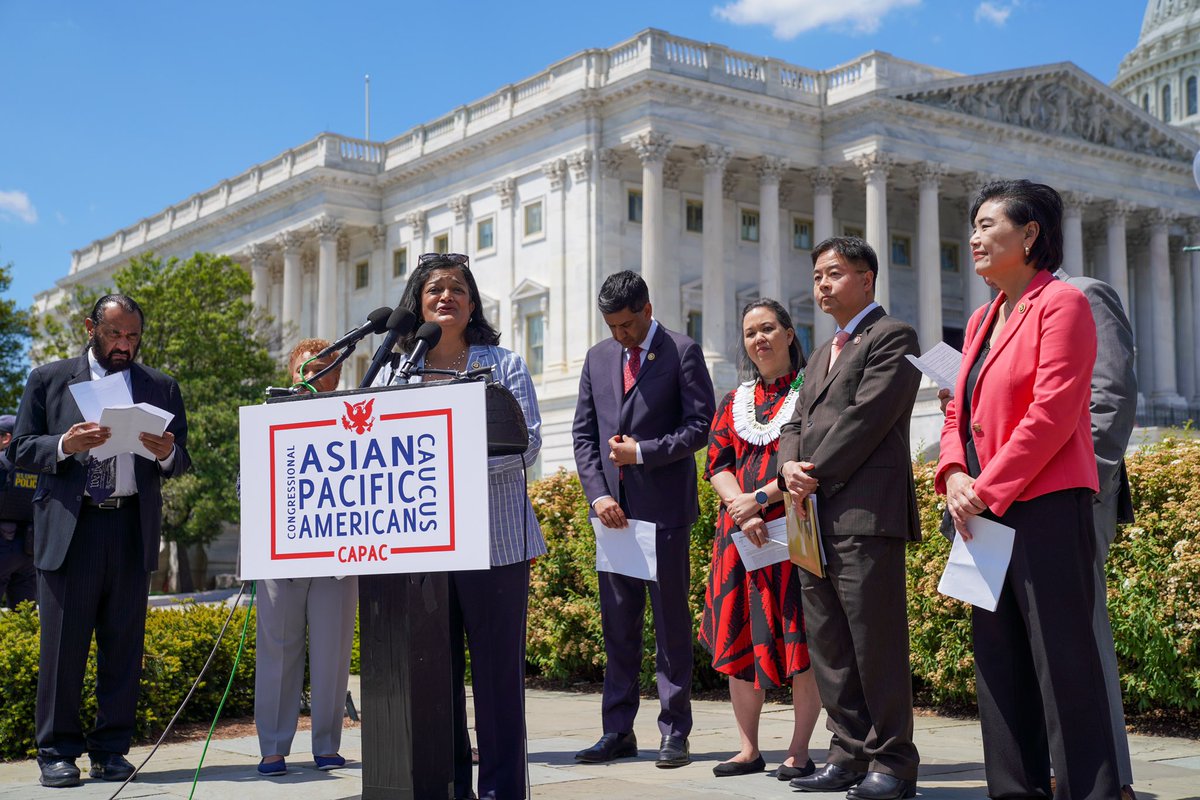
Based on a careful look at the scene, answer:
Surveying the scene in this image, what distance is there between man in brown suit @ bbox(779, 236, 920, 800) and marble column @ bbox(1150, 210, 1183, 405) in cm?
5293

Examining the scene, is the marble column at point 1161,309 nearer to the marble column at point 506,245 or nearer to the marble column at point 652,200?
the marble column at point 652,200

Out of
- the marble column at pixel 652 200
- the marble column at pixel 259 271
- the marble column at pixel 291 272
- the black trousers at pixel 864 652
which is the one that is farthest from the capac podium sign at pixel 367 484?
the marble column at pixel 259 271

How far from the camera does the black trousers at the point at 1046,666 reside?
211 inches

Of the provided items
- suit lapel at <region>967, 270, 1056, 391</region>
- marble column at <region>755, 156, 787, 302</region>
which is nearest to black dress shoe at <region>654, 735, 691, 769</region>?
suit lapel at <region>967, 270, 1056, 391</region>

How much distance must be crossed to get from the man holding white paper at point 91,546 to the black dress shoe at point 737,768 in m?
3.24

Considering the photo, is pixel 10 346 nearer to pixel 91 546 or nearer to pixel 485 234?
pixel 485 234

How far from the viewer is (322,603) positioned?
26.3 ft

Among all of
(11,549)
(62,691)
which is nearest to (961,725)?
(62,691)

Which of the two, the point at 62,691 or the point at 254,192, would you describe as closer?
the point at 62,691

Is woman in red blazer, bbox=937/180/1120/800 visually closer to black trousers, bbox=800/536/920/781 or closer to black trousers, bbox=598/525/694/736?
black trousers, bbox=800/536/920/781

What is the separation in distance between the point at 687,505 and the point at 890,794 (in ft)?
7.84

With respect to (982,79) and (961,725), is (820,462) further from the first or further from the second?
(982,79)

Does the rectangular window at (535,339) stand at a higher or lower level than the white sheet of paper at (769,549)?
higher

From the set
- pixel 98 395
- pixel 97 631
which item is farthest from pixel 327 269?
pixel 97 631
